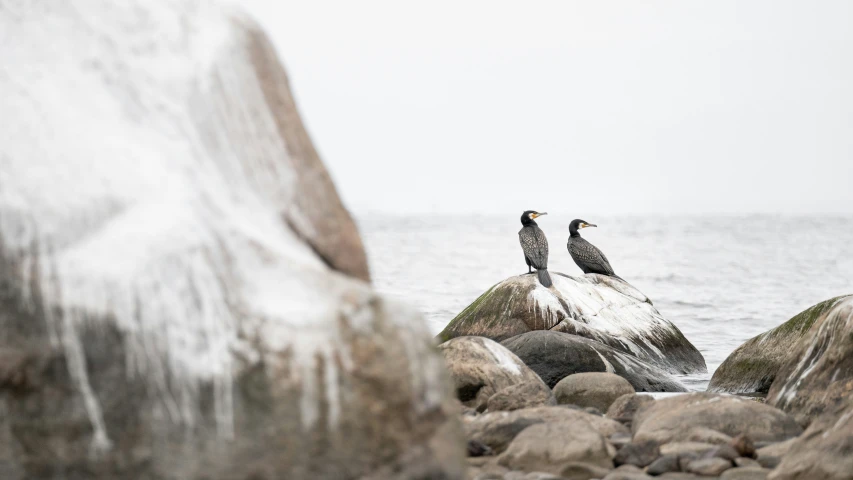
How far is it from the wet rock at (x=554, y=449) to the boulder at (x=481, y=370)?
1.94 meters

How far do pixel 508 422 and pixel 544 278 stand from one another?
15.8ft

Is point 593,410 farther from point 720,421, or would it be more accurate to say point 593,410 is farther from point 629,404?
point 720,421

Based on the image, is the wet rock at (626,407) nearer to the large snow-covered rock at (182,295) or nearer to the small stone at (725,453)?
the small stone at (725,453)

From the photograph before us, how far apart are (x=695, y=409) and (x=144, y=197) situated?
12.3 ft

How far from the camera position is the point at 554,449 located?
16.3ft

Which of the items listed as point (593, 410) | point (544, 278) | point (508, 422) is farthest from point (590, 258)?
point (508, 422)

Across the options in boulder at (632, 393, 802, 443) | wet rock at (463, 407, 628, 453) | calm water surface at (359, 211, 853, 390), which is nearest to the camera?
wet rock at (463, 407, 628, 453)

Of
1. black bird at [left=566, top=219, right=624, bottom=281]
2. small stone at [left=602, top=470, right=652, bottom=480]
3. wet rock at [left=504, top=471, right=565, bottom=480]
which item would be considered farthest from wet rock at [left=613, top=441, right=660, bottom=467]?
black bird at [left=566, top=219, right=624, bottom=281]

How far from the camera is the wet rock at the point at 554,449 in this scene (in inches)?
194

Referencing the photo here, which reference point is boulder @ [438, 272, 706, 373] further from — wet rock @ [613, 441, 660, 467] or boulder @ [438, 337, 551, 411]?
wet rock @ [613, 441, 660, 467]

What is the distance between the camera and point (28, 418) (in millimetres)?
3498

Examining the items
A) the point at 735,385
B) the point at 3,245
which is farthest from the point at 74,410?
the point at 735,385

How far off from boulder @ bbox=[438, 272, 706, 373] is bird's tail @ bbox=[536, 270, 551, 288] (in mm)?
64

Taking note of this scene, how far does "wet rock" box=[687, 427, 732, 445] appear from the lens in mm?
5285
